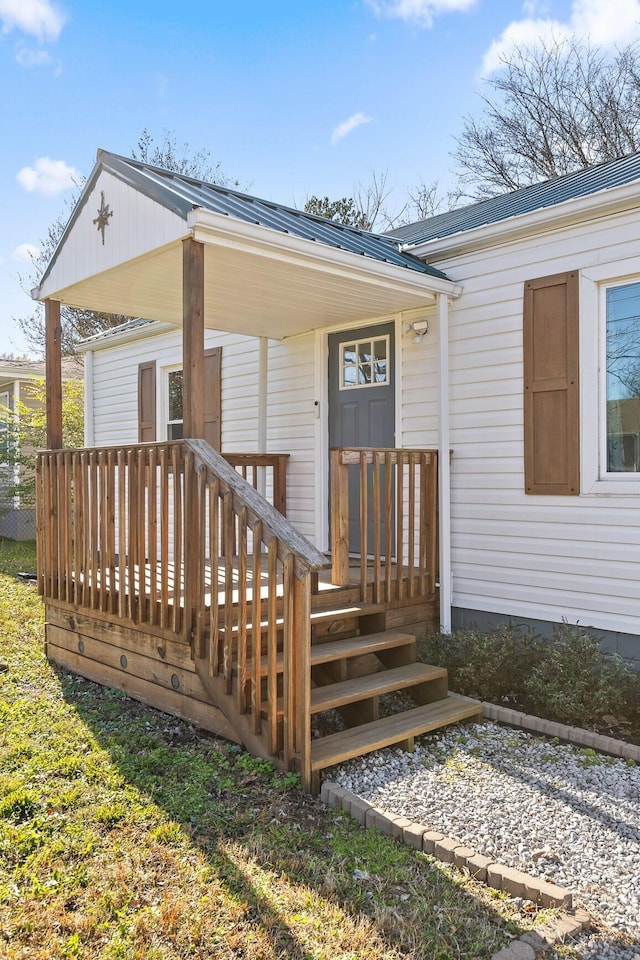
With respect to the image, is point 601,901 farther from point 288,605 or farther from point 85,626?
point 85,626

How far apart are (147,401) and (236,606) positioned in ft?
17.6

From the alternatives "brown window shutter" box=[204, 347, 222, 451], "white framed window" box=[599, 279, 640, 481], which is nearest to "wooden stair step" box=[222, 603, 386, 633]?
"white framed window" box=[599, 279, 640, 481]

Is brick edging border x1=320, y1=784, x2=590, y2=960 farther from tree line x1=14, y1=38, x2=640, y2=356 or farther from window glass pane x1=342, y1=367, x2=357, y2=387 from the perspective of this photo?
tree line x1=14, y1=38, x2=640, y2=356

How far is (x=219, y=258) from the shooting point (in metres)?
4.10

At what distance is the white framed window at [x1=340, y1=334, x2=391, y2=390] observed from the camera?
580 centimetres

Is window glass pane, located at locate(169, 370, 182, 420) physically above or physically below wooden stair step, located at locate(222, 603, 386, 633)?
above

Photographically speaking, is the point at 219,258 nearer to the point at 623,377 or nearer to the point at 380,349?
the point at 380,349

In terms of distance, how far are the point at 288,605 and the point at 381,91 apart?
1459cm

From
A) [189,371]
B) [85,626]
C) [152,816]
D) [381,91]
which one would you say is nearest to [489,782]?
[152,816]

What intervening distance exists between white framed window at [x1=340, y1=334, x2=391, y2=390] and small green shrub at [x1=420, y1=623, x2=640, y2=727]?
2.27m

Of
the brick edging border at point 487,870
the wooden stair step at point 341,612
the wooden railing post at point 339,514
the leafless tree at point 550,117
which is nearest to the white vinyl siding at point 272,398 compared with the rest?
the wooden railing post at point 339,514

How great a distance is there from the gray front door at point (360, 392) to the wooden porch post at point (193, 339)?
7.72ft

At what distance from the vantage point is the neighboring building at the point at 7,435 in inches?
510

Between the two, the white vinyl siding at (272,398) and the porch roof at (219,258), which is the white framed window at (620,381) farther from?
the white vinyl siding at (272,398)
